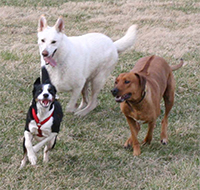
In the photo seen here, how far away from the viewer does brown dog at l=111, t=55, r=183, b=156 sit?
17.0 ft

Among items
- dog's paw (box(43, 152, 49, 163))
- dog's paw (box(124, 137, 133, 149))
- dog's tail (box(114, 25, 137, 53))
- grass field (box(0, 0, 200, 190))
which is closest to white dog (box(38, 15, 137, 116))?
dog's tail (box(114, 25, 137, 53))

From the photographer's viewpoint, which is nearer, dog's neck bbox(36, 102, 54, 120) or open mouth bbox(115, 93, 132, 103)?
dog's neck bbox(36, 102, 54, 120)

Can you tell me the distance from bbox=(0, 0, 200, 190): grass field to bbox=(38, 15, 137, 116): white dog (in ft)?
1.24

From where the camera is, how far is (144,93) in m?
5.39

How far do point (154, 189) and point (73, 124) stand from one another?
2.30 m

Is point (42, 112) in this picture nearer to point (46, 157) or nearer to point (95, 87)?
point (46, 157)

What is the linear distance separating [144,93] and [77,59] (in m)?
1.73

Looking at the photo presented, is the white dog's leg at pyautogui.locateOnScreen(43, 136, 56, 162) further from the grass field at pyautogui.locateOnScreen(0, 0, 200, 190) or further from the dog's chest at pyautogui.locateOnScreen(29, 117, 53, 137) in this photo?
the dog's chest at pyautogui.locateOnScreen(29, 117, 53, 137)

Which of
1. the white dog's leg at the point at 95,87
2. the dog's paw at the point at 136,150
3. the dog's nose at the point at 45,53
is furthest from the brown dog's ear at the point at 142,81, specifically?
the white dog's leg at the point at 95,87

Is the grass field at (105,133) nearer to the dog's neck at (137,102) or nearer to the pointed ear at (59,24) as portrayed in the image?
the dog's neck at (137,102)

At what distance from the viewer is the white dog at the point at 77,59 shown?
21.1ft

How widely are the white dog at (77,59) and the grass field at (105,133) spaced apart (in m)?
0.38

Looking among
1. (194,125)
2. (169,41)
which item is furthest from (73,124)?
(169,41)

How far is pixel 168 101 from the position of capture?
21.1 feet
